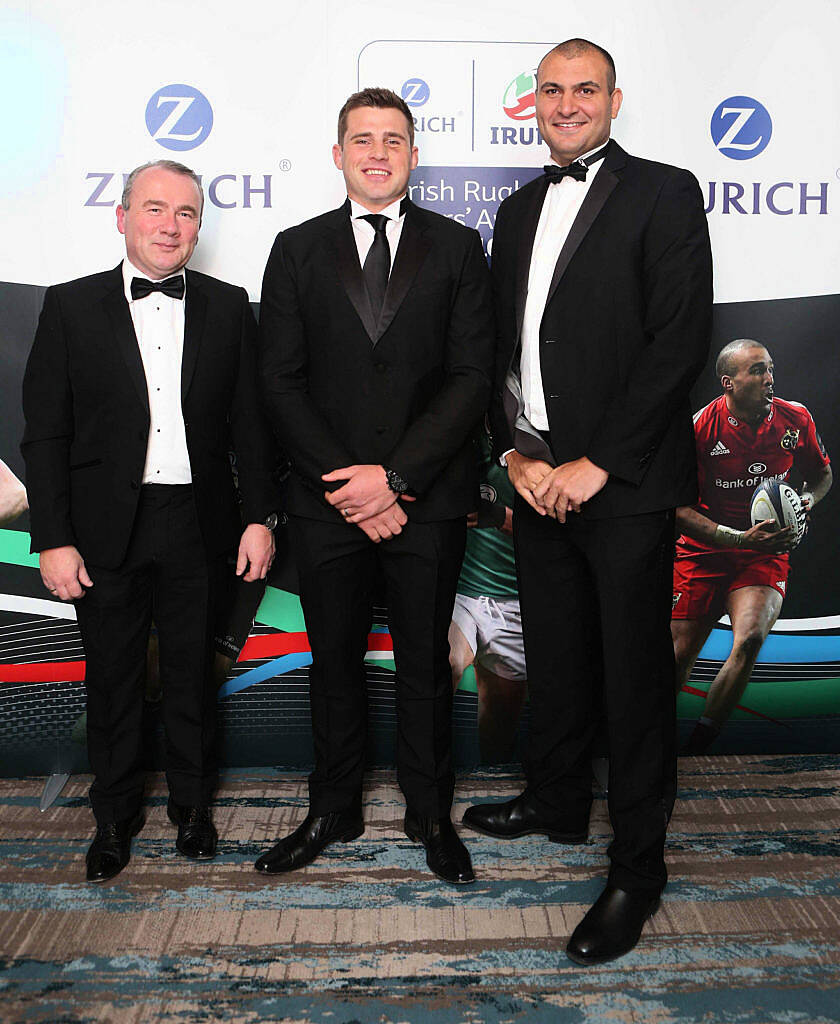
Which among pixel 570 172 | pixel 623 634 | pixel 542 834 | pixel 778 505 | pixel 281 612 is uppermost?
pixel 570 172

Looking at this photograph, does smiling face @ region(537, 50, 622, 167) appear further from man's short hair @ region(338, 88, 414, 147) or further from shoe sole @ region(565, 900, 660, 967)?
shoe sole @ region(565, 900, 660, 967)

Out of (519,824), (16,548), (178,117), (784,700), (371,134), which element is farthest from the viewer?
(784,700)

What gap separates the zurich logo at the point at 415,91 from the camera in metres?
2.96

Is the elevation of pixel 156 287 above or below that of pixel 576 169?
below

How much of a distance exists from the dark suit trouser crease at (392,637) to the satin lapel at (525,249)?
588mm

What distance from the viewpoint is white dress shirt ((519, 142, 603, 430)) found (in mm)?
2406

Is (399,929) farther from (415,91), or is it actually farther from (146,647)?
(415,91)

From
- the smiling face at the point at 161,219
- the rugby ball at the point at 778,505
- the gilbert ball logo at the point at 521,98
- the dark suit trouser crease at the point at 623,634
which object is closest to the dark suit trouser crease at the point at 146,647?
the smiling face at the point at 161,219

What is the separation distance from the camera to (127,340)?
2490 millimetres

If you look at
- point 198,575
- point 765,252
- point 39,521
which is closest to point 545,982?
point 198,575

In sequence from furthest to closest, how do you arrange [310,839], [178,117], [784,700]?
[784,700], [178,117], [310,839]

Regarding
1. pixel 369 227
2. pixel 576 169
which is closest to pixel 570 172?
pixel 576 169

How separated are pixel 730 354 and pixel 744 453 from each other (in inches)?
12.8

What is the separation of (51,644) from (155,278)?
4.35ft
